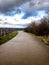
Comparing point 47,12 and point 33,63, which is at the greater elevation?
point 47,12

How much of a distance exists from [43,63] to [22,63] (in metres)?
1.18

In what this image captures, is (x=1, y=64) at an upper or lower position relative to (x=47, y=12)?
lower

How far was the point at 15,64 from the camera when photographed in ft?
32.3

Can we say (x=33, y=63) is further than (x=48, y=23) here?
No

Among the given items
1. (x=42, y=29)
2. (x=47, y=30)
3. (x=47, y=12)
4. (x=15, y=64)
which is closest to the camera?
(x=15, y=64)

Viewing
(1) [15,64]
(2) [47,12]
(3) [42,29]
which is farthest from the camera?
(3) [42,29]

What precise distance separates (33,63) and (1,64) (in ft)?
5.82

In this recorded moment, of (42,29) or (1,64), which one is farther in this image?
(42,29)

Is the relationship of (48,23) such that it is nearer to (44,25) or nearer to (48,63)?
(44,25)

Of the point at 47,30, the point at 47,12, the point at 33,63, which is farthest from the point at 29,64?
the point at 47,30

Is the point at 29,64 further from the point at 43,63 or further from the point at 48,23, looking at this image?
the point at 48,23

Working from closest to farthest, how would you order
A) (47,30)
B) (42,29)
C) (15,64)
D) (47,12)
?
1. (15,64)
2. (47,12)
3. (47,30)
4. (42,29)

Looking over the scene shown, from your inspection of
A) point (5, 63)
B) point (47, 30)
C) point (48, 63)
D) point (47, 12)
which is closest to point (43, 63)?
point (48, 63)

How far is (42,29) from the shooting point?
41.2 meters
